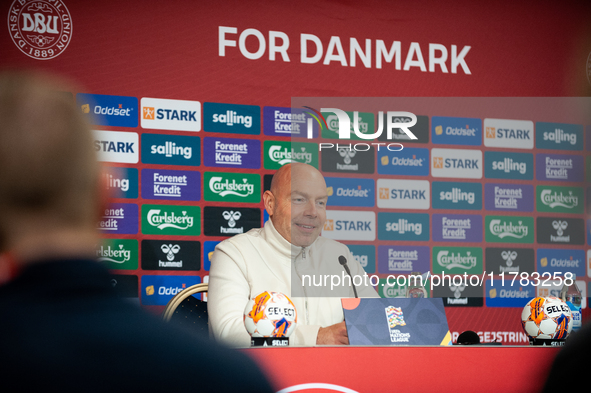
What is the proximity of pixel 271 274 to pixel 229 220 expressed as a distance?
95cm

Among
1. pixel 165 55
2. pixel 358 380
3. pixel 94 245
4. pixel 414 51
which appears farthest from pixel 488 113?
pixel 94 245

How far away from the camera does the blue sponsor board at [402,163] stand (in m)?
3.59

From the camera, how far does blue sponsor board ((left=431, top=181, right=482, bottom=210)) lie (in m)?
3.67

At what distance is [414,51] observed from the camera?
376 centimetres

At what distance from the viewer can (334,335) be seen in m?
1.91

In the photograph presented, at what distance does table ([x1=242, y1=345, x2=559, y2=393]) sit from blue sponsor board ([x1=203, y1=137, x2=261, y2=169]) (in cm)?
208

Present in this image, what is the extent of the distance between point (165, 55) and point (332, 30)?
102cm

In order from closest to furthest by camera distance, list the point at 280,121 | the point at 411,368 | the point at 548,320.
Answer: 1. the point at 411,368
2. the point at 548,320
3. the point at 280,121

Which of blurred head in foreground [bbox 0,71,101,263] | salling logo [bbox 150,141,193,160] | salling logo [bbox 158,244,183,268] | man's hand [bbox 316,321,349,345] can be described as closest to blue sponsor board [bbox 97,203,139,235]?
salling logo [bbox 158,244,183,268]

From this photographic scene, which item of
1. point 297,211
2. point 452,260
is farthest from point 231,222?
point 452,260

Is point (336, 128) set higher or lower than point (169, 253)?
higher

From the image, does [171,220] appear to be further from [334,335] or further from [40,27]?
[334,335]

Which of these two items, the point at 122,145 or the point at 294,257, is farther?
the point at 122,145

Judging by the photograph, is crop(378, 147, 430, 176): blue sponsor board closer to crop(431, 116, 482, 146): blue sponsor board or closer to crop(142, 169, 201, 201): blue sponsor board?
crop(431, 116, 482, 146): blue sponsor board
